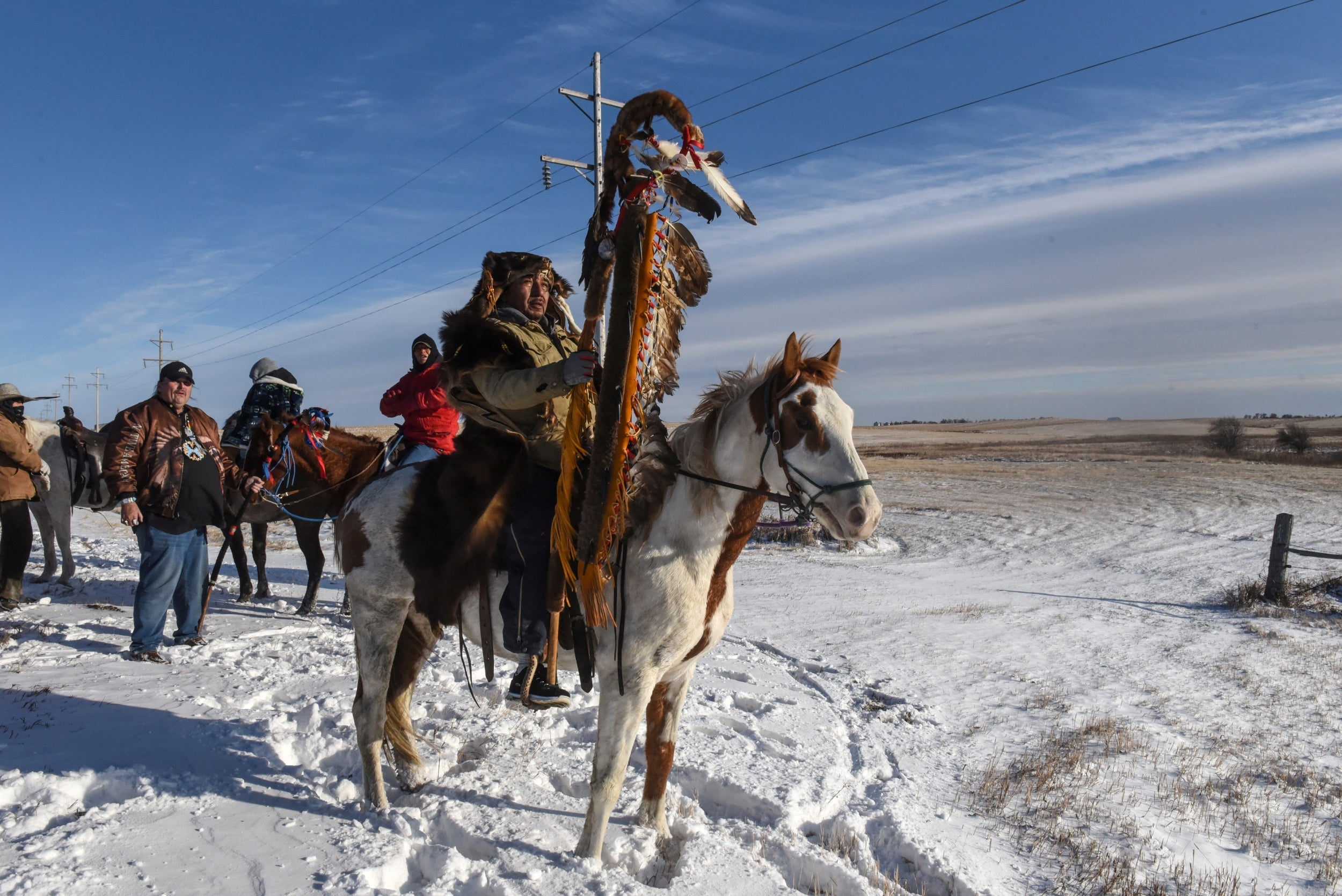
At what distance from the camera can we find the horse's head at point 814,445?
9.89ft

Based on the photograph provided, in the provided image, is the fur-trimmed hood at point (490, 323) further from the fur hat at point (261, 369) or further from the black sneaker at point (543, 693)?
the fur hat at point (261, 369)

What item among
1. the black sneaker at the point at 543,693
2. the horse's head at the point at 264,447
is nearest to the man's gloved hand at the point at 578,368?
the black sneaker at the point at 543,693

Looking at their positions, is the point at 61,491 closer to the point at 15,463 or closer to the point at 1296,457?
the point at 15,463

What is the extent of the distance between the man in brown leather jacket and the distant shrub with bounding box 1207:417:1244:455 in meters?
54.7

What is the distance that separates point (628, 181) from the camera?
10.9 feet

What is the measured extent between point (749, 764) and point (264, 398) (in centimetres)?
727

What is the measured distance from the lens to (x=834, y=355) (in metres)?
3.43

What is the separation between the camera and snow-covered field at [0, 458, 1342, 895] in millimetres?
3518

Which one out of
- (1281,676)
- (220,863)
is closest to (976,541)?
(1281,676)

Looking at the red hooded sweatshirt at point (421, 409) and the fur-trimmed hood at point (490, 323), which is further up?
the fur-trimmed hood at point (490, 323)

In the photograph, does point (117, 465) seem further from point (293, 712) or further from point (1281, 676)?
point (1281, 676)

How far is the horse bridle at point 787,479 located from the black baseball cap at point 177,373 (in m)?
5.45

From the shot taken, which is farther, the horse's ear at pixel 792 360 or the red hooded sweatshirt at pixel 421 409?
the red hooded sweatshirt at pixel 421 409

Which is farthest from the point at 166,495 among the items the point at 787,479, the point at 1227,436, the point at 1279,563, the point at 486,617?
the point at 1227,436
